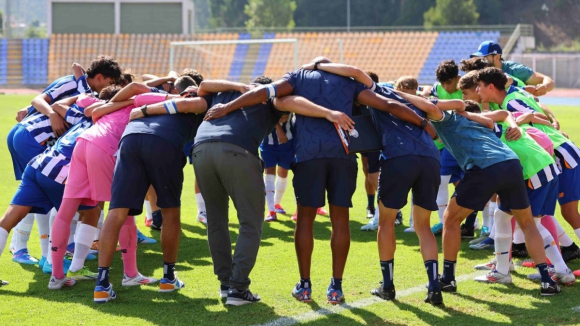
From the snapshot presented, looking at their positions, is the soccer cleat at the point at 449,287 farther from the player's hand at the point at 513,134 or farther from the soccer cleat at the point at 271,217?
the soccer cleat at the point at 271,217

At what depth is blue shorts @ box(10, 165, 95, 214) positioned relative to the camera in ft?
20.8

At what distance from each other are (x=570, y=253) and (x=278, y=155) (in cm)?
413

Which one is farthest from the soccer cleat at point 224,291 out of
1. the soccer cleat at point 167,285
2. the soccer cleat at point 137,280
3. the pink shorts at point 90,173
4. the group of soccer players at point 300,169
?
the pink shorts at point 90,173

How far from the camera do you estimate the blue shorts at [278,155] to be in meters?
9.84

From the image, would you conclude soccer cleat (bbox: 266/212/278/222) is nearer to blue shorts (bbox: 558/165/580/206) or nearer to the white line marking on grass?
the white line marking on grass

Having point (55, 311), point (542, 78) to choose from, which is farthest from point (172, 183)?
point (542, 78)

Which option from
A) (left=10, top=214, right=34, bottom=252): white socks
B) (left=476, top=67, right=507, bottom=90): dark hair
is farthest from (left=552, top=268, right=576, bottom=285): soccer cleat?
(left=10, top=214, right=34, bottom=252): white socks

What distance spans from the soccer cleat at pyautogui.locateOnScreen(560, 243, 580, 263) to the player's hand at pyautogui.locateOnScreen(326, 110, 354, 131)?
303cm

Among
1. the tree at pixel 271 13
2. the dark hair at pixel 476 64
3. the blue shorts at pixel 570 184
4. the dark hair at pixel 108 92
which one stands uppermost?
the tree at pixel 271 13

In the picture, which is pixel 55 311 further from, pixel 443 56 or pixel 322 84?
pixel 443 56

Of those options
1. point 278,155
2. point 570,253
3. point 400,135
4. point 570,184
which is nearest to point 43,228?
point 278,155

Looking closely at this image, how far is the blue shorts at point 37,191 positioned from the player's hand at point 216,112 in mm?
1608

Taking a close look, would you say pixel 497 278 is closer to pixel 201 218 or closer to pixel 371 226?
pixel 371 226

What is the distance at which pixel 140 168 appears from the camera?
5684 millimetres
